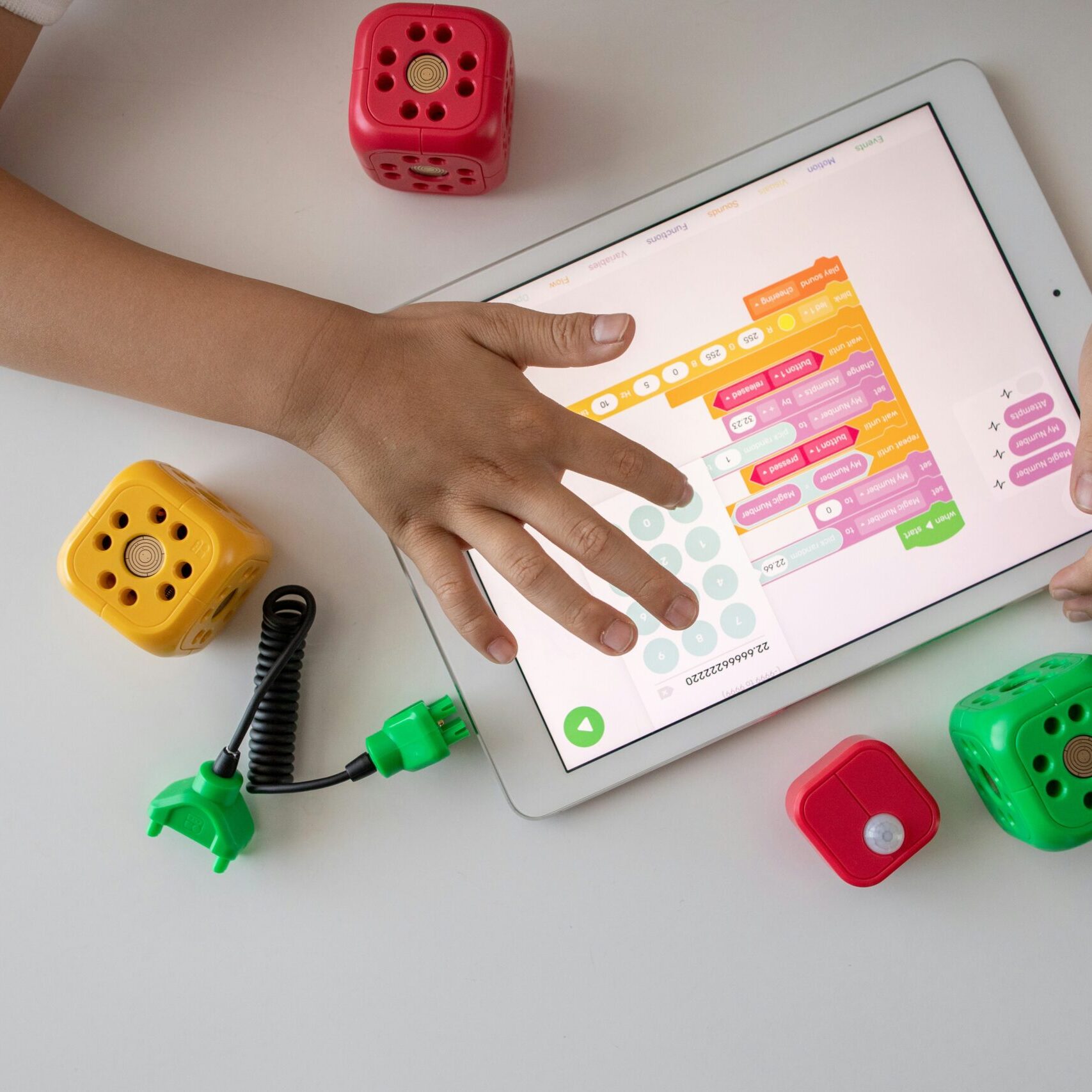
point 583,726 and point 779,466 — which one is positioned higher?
point 779,466

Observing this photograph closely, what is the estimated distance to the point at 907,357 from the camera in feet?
2.06

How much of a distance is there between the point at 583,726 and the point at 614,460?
7.8 inches

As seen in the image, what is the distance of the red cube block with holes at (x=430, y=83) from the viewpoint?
0.58 metres

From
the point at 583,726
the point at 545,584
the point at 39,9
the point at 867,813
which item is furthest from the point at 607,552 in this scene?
the point at 39,9

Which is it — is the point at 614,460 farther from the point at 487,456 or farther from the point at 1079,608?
the point at 1079,608

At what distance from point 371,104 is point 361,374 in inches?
7.5

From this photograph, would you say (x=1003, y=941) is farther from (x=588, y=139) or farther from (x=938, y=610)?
(x=588, y=139)

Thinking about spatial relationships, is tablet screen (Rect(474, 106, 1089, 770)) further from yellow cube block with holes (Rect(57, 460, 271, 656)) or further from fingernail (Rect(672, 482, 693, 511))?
yellow cube block with holes (Rect(57, 460, 271, 656))

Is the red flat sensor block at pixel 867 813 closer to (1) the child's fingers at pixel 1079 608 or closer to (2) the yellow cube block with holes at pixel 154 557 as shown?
(1) the child's fingers at pixel 1079 608

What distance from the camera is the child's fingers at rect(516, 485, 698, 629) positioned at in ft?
1.73

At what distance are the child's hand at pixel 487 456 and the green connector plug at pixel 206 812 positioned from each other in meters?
0.22

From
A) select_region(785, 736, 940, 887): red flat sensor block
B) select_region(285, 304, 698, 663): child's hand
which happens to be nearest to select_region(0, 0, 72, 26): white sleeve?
select_region(285, 304, 698, 663): child's hand

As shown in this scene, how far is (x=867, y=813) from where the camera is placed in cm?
60

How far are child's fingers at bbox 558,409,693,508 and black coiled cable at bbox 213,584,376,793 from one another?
23cm
